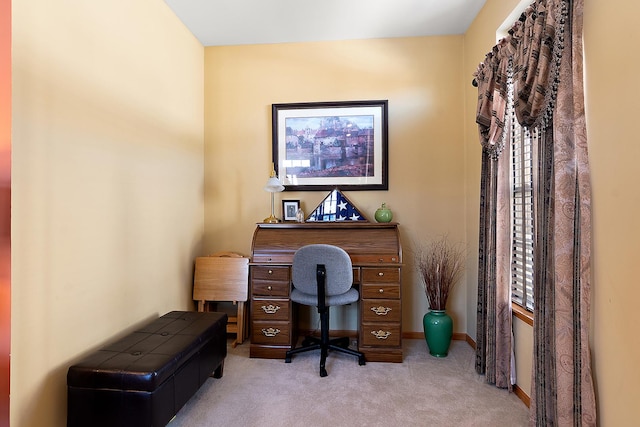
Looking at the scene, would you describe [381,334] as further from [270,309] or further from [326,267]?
[270,309]

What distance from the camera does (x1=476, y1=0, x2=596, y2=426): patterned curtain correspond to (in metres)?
1.43

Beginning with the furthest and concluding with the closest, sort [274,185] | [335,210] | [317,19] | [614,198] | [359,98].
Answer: [359,98], [335,210], [274,185], [317,19], [614,198]

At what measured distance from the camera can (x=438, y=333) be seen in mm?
2693

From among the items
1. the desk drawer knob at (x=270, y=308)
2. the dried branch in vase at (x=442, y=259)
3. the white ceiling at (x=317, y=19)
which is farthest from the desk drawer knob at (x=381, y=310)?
the white ceiling at (x=317, y=19)

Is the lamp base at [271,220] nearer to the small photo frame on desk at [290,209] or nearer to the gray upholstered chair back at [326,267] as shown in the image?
the small photo frame on desk at [290,209]

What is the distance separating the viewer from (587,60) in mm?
1465

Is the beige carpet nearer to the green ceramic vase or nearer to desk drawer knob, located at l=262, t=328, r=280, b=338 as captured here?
the green ceramic vase

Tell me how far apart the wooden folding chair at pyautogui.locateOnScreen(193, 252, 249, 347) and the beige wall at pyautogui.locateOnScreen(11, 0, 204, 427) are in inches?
8.1

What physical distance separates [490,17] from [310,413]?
3.10 meters

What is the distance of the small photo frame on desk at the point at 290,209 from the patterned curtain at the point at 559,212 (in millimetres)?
1990

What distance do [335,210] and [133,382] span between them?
201cm

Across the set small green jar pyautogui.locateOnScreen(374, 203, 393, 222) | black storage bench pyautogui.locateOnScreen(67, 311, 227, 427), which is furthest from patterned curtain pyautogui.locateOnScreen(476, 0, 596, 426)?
black storage bench pyautogui.locateOnScreen(67, 311, 227, 427)

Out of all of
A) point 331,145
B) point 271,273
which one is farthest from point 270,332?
point 331,145

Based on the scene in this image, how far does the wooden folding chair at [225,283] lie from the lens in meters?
2.97
